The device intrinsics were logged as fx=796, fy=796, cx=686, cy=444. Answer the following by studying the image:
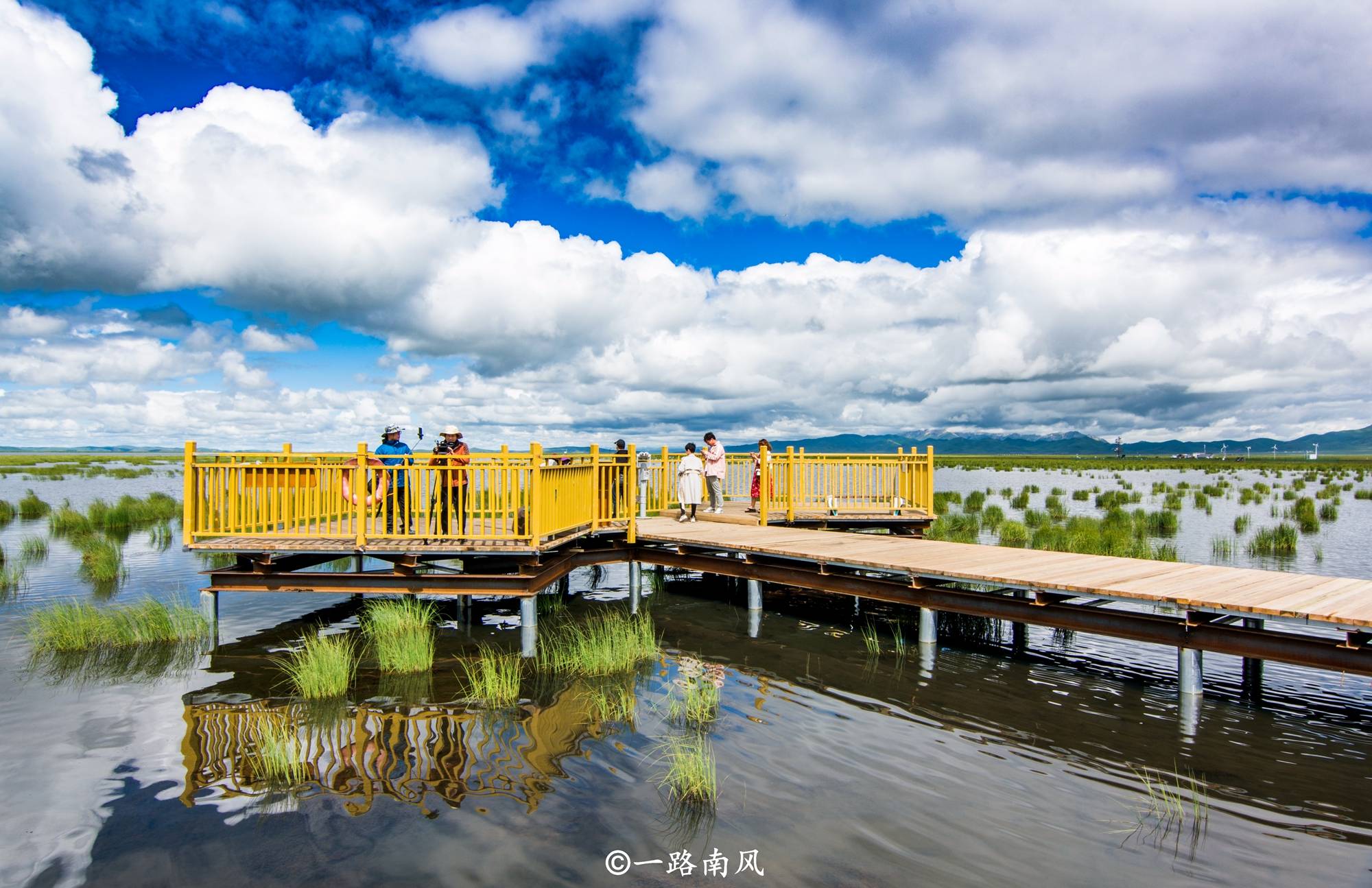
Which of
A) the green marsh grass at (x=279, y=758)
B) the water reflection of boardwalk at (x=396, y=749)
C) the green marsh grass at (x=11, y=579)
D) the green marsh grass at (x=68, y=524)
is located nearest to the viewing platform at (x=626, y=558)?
the water reflection of boardwalk at (x=396, y=749)

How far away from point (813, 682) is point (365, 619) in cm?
768

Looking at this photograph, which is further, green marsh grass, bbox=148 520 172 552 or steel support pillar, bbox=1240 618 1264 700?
green marsh grass, bbox=148 520 172 552

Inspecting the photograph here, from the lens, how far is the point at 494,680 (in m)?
8.80

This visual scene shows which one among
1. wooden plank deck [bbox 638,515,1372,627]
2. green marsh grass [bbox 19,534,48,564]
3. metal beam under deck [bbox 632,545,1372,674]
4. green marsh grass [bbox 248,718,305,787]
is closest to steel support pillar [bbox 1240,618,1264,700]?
metal beam under deck [bbox 632,545,1372,674]

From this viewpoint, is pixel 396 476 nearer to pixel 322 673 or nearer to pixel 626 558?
pixel 322 673

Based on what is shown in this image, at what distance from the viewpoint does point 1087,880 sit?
515cm

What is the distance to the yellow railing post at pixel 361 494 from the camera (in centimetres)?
1091

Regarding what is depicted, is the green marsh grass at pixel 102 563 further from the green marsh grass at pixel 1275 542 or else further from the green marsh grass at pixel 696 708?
the green marsh grass at pixel 1275 542

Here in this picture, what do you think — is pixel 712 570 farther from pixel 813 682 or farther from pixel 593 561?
pixel 813 682

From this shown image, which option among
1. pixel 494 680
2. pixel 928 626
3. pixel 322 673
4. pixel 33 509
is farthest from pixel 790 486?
pixel 33 509

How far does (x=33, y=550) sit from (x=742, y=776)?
1925cm

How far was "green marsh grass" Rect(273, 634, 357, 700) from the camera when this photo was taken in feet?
28.8

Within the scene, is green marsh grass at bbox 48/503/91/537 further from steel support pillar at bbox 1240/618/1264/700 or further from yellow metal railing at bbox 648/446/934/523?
steel support pillar at bbox 1240/618/1264/700

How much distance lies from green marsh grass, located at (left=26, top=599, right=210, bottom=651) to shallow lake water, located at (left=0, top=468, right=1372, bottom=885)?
469mm
